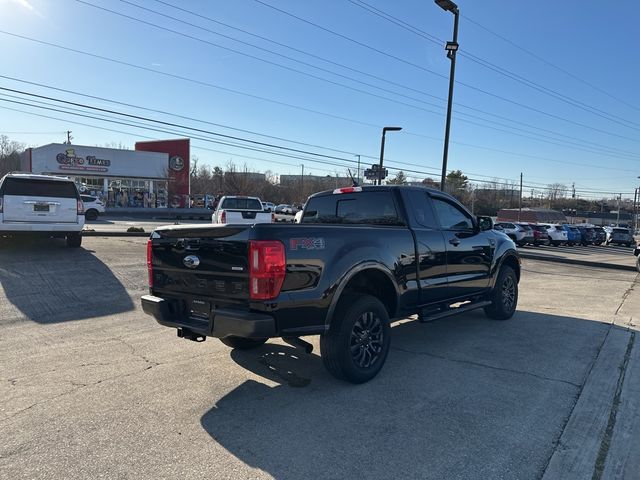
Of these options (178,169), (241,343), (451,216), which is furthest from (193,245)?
(178,169)

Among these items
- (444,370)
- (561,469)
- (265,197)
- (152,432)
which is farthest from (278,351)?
(265,197)

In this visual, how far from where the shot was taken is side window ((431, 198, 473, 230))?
6289 mm

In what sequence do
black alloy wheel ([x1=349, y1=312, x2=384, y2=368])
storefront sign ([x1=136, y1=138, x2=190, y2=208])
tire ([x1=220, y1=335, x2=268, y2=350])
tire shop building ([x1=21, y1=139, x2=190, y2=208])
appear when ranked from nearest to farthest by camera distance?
black alloy wheel ([x1=349, y1=312, x2=384, y2=368]) → tire ([x1=220, y1=335, x2=268, y2=350]) → tire shop building ([x1=21, y1=139, x2=190, y2=208]) → storefront sign ([x1=136, y1=138, x2=190, y2=208])

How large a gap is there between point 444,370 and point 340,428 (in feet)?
5.80

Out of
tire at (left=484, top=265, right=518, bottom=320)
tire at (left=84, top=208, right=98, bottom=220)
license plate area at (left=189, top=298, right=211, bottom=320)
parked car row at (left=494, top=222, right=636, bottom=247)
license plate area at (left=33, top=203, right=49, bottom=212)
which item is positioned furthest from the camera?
parked car row at (left=494, top=222, right=636, bottom=247)

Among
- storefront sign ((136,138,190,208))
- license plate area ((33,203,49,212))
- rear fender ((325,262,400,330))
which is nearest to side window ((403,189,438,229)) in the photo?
rear fender ((325,262,400,330))

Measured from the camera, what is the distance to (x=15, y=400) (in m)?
4.05

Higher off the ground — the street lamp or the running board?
the street lamp

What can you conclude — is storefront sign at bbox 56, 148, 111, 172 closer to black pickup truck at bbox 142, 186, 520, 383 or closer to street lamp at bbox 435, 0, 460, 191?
street lamp at bbox 435, 0, 460, 191

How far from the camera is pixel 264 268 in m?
3.93

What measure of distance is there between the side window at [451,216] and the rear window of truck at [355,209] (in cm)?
79

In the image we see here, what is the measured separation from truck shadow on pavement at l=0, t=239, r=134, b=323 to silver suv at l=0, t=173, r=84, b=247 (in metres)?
0.56

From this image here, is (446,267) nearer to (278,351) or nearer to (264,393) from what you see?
(278,351)

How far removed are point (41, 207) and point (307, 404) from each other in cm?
1001
